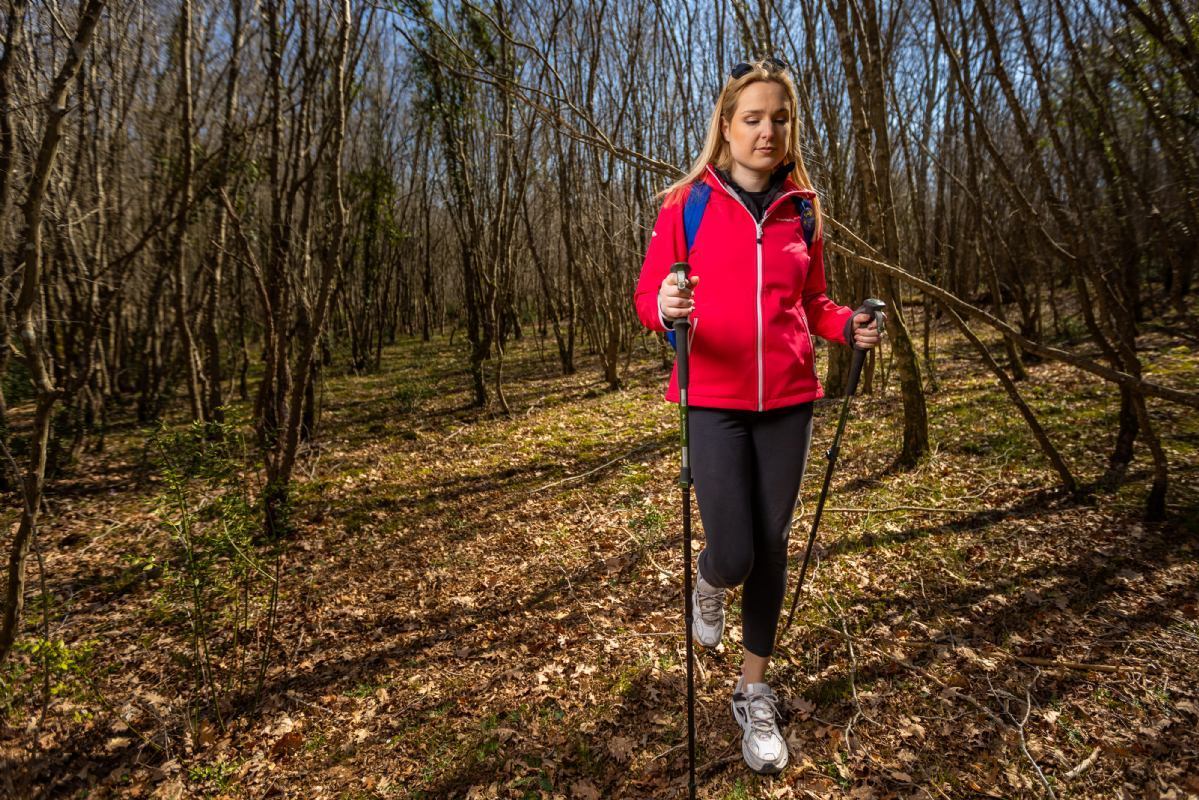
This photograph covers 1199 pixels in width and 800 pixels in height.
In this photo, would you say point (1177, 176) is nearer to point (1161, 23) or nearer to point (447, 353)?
point (1161, 23)

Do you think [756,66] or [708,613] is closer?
[756,66]

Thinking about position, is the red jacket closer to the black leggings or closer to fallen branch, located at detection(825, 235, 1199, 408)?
the black leggings

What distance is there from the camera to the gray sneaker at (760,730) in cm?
229

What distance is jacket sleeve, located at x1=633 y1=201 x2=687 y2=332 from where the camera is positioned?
7.07ft

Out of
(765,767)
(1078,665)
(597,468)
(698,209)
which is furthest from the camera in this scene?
(597,468)

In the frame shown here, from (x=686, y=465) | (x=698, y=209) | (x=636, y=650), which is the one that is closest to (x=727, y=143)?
(x=698, y=209)

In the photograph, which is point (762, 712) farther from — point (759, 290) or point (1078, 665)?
point (759, 290)

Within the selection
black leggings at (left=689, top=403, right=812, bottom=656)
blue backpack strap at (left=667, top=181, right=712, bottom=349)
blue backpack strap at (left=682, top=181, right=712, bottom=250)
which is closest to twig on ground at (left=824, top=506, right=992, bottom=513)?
black leggings at (left=689, top=403, right=812, bottom=656)

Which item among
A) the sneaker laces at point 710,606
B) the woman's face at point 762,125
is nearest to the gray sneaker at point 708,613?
the sneaker laces at point 710,606

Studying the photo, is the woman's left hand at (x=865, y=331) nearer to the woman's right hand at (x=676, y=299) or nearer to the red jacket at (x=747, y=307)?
the red jacket at (x=747, y=307)

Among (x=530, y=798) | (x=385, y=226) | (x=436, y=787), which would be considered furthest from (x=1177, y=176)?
(x=385, y=226)

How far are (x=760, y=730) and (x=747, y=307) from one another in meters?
1.73

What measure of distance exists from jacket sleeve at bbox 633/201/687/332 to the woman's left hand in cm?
73

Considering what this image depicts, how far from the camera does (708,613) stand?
2408mm
